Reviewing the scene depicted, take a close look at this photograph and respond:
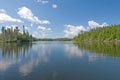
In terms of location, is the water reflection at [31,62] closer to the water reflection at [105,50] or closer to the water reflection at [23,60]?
the water reflection at [23,60]

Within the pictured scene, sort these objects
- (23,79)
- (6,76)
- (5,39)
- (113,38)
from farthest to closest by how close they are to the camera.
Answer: (5,39) < (113,38) < (6,76) < (23,79)

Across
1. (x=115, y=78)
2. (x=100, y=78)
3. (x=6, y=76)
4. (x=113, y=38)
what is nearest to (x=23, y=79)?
(x=6, y=76)

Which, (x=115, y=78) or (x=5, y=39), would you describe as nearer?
(x=115, y=78)

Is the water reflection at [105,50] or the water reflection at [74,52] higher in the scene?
the water reflection at [105,50]

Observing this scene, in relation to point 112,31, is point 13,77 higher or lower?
lower

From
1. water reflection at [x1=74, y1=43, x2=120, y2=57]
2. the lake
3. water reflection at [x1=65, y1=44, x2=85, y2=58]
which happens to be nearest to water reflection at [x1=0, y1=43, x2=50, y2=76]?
the lake

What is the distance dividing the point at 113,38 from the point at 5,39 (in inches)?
4730

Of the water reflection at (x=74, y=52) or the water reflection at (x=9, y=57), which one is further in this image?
the water reflection at (x=74, y=52)

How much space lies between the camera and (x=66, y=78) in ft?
79.6

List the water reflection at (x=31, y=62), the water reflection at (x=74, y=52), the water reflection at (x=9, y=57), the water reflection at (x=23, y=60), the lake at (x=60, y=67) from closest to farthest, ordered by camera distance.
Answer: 1. the lake at (x=60, y=67)
2. the water reflection at (x=31, y=62)
3. the water reflection at (x=23, y=60)
4. the water reflection at (x=9, y=57)
5. the water reflection at (x=74, y=52)

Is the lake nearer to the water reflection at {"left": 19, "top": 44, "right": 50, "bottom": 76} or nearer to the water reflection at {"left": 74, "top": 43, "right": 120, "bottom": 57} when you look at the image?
the water reflection at {"left": 19, "top": 44, "right": 50, "bottom": 76}

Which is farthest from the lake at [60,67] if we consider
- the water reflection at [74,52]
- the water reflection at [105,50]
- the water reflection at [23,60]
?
the water reflection at [74,52]

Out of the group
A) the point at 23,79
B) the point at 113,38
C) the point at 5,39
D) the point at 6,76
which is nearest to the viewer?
the point at 23,79

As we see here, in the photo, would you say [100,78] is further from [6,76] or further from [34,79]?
[6,76]
